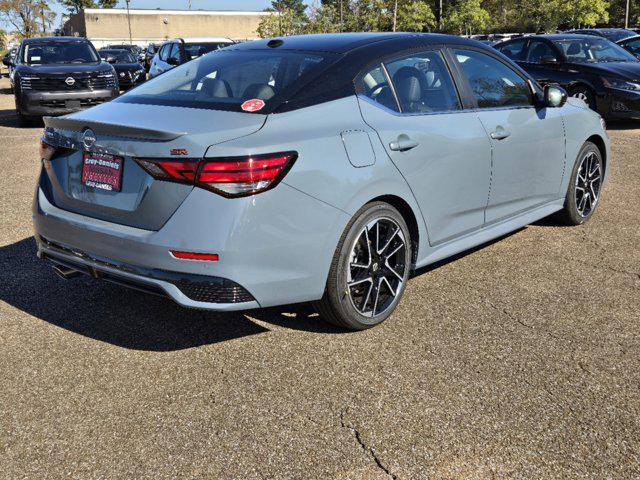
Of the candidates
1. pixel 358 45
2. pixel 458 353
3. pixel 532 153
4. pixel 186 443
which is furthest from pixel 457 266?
pixel 186 443

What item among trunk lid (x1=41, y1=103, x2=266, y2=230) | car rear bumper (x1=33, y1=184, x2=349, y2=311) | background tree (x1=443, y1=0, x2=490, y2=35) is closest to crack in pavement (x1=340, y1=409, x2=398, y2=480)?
car rear bumper (x1=33, y1=184, x2=349, y2=311)

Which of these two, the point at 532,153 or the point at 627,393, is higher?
the point at 532,153

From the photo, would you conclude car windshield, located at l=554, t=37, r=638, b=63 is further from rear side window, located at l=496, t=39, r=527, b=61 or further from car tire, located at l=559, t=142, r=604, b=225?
car tire, located at l=559, t=142, r=604, b=225

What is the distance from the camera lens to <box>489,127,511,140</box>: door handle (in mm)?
4574

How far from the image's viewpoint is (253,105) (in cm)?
347

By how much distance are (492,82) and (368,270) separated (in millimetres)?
1855

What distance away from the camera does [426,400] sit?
3133 mm

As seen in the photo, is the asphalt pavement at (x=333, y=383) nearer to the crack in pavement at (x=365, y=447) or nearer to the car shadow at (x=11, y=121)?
the crack in pavement at (x=365, y=447)

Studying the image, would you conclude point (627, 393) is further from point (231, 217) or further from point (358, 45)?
point (358, 45)

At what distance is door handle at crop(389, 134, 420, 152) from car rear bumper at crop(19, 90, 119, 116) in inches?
A: 400

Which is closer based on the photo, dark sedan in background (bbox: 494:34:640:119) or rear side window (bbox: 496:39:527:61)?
dark sedan in background (bbox: 494:34:640:119)

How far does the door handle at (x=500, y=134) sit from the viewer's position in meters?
4.57

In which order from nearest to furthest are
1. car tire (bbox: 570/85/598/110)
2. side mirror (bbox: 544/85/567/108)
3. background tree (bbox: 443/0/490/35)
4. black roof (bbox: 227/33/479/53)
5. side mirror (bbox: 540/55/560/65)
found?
black roof (bbox: 227/33/479/53)
side mirror (bbox: 544/85/567/108)
car tire (bbox: 570/85/598/110)
side mirror (bbox: 540/55/560/65)
background tree (bbox: 443/0/490/35)

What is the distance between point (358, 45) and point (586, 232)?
294 centimetres
